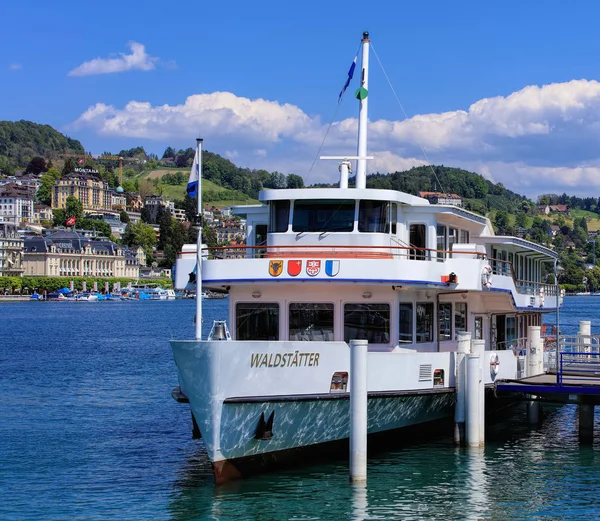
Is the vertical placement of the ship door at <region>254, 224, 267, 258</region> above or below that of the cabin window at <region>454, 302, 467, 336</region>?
above

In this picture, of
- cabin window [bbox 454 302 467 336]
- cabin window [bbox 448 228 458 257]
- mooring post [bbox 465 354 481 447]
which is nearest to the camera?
mooring post [bbox 465 354 481 447]

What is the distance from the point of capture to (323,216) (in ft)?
70.3

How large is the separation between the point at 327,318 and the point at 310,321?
37 centimetres

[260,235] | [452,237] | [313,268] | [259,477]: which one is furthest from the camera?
[452,237]

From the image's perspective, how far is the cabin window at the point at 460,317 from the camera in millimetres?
24125

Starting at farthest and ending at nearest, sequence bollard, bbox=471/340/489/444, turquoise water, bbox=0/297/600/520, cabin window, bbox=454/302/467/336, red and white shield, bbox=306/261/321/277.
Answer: cabin window, bbox=454/302/467/336
bollard, bbox=471/340/489/444
red and white shield, bbox=306/261/321/277
turquoise water, bbox=0/297/600/520

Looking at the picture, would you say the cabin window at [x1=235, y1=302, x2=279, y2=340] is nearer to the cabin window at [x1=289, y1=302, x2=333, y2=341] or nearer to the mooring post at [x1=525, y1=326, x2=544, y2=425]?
the cabin window at [x1=289, y1=302, x2=333, y2=341]

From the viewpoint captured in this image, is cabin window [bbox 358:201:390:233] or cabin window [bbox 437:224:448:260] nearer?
cabin window [bbox 358:201:390:233]

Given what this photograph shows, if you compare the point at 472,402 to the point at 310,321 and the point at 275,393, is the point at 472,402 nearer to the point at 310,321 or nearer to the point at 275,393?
the point at 310,321

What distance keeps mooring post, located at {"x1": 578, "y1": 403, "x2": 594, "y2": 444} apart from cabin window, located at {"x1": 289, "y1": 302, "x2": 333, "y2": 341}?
22.8 ft

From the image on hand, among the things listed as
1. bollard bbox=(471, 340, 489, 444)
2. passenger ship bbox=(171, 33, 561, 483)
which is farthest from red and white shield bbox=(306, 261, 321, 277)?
bollard bbox=(471, 340, 489, 444)

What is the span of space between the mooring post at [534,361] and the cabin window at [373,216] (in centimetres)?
685

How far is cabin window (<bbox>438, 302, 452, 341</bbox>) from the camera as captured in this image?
23.2 metres

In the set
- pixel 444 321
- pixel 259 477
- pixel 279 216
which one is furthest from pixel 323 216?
pixel 259 477
